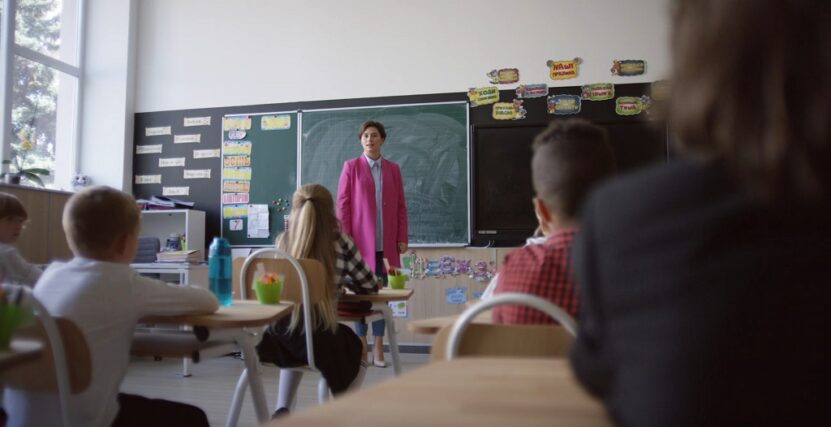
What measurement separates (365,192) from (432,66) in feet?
4.69

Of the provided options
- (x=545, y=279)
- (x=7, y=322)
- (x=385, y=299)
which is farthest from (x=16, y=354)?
(x=385, y=299)

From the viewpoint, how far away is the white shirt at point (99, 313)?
1509 millimetres

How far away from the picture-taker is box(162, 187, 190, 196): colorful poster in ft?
18.6

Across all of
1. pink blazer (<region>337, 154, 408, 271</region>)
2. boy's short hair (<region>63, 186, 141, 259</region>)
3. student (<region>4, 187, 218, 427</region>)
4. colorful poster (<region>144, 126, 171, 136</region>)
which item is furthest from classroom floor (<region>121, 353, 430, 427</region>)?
colorful poster (<region>144, 126, 171, 136</region>)

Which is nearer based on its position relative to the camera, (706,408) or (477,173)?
(706,408)

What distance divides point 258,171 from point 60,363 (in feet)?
13.8

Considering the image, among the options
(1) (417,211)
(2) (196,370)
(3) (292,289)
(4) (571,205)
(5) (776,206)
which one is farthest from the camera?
(1) (417,211)

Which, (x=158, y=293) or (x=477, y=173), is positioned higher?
(x=477, y=173)

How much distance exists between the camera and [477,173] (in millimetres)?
5082

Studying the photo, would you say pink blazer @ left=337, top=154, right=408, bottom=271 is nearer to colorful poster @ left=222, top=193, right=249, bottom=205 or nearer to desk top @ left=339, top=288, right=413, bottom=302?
colorful poster @ left=222, top=193, right=249, bottom=205

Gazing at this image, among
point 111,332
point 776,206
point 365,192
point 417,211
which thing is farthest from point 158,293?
point 417,211

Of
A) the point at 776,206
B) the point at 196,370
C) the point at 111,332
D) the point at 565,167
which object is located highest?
the point at 565,167

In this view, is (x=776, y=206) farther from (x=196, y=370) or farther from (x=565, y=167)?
(x=196, y=370)

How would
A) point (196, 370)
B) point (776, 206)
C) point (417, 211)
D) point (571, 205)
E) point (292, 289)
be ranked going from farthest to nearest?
point (417, 211), point (196, 370), point (292, 289), point (571, 205), point (776, 206)
